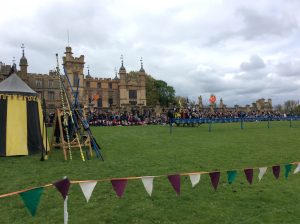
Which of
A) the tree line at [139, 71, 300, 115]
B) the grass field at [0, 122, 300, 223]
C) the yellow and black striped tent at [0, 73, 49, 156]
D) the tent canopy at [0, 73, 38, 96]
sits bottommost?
the grass field at [0, 122, 300, 223]

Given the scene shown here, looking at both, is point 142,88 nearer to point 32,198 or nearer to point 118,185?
point 118,185

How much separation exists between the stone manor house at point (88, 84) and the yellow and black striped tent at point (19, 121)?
57043 mm

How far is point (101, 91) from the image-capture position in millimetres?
91688

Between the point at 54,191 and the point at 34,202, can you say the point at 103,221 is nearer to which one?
the point at 34,202

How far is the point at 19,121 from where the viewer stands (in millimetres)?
12656

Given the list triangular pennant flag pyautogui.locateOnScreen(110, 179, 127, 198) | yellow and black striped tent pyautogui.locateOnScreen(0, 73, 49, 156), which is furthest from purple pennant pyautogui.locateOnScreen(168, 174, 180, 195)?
yellow and black striped tent pyautogui.locateOnScreen(0, 73, 49, 156)

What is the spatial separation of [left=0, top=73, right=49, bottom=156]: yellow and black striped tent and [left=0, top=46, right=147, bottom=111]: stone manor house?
57.0m

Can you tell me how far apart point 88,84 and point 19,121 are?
80136 mm

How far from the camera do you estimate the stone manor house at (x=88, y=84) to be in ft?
236

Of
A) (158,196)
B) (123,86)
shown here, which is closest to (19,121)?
(158,196)

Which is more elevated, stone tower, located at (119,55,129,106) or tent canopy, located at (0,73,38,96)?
stone tower, located at (119,55,129,106)

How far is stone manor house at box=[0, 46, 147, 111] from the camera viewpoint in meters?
71.9

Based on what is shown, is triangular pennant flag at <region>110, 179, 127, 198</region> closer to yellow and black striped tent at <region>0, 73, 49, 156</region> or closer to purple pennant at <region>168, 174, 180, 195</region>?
purple pennant at <region>168, 174, 180, 195</region>

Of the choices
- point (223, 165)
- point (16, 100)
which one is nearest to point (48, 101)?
point (16, 100)
